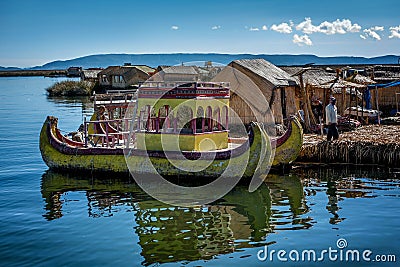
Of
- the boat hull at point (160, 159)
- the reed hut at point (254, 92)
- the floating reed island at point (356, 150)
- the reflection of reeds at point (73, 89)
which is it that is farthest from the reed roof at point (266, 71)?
the reflection of reeds at point (73, 89)

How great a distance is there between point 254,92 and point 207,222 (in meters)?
13.1

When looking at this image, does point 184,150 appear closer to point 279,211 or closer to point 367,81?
point 279,211

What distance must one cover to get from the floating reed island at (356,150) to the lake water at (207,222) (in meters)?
0.48

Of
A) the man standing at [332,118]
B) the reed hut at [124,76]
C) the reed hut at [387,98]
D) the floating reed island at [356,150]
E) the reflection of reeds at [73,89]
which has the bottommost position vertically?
the floating reed island at [356,150]

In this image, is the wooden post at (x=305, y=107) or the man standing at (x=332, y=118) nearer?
the man standing at (x=332, y=118)

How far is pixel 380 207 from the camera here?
615 inches

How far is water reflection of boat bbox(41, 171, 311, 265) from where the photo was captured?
41.5ft

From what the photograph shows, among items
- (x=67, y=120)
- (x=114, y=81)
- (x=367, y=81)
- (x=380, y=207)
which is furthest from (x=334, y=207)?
(x=114, y=81)

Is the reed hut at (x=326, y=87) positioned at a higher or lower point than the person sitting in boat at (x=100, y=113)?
higher

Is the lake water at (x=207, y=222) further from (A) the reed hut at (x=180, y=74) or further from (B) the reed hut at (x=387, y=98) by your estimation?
(B) the reed hut at (x=387, y=98)

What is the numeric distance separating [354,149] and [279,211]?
6.62 meters

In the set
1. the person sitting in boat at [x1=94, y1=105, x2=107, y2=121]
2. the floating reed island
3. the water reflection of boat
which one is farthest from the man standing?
the person sitting in boat at [x1=94, y1=105, x2=107, y2=121]

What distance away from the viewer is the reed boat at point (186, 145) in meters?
17.5

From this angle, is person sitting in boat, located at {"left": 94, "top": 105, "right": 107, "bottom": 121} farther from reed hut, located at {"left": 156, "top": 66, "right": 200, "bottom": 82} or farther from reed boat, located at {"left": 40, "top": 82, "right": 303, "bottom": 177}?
reed hut, located at {"left": 156, "top": 66, "right": 200, "bottom": 82}
